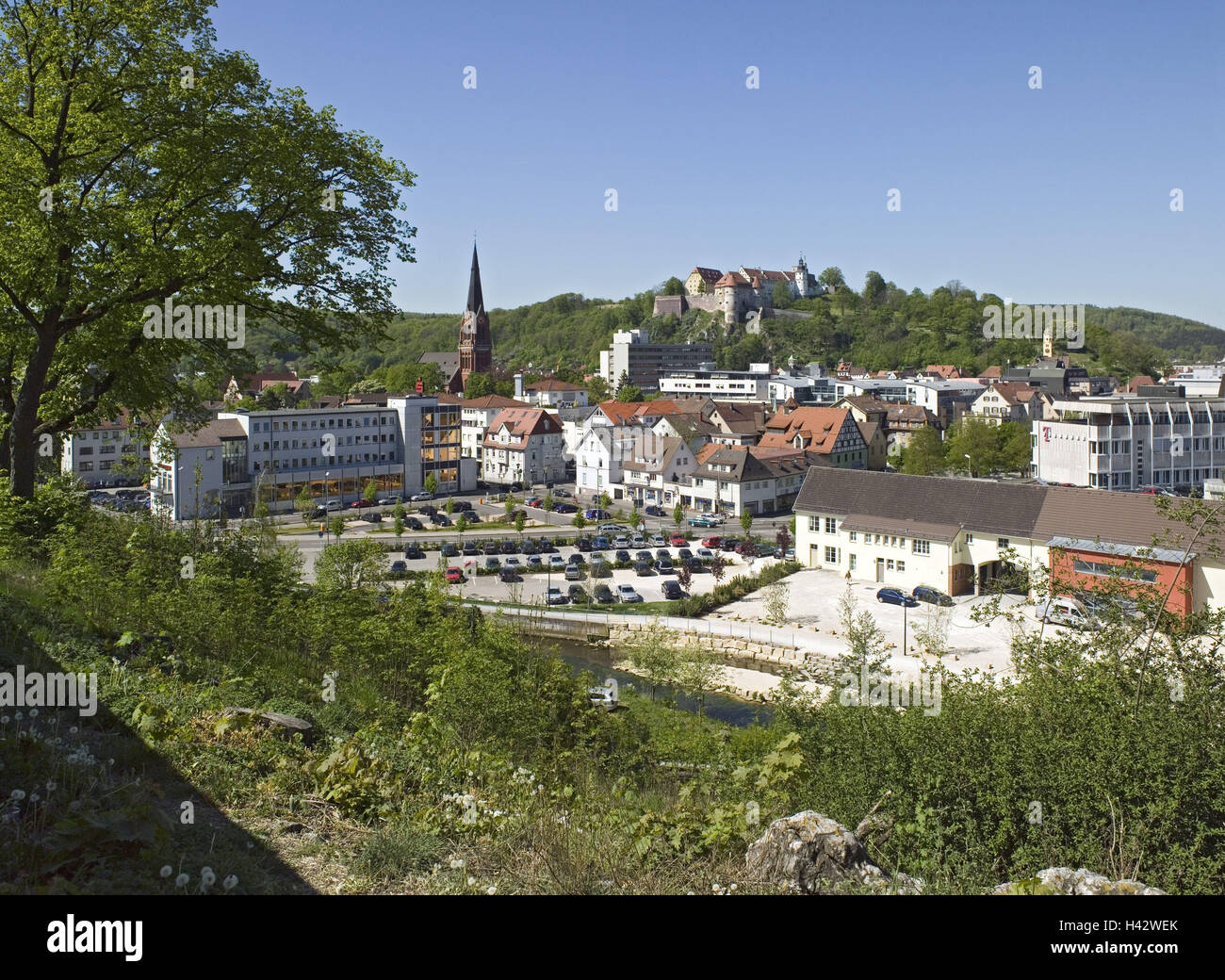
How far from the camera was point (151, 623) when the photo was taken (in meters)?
7.40

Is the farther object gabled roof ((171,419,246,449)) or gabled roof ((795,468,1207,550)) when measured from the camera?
gabled roof ((171,419,246,449))

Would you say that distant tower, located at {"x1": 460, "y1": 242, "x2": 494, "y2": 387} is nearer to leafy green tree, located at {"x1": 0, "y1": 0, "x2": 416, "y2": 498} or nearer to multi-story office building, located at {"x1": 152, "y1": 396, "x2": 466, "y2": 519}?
multi-story office building, located at {"x1": 152, "y1": 396, "x2": 466, "y2": 519}

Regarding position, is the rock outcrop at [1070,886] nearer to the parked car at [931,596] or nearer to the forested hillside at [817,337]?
the parked car at [931,596]

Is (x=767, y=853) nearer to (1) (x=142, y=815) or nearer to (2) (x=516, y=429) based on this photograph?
(1) (x=142, y=815)

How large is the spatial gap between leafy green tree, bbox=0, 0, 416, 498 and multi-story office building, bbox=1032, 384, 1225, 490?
122ft

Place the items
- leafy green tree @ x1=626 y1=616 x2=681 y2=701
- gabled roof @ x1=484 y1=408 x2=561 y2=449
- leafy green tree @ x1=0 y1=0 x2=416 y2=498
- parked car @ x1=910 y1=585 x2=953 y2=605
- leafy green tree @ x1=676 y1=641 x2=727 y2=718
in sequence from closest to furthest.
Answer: leafy green tree @ x1=0 y1=0 x2=416 y2=498
leafy green tree @ x1=676 y1=641 x2=727 y2=718
leafy green tree @ x1=626 y1=616 x2=681 y2=701
parked car @ x1=910 y1=585 x2=953 y2=605
gabled roof @ x1=484 y1=408 x2=561 y2=449

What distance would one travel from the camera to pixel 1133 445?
3972 centimetres

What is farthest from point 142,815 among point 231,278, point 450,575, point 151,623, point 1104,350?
point 1104,350

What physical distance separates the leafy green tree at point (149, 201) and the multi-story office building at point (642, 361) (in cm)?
8072

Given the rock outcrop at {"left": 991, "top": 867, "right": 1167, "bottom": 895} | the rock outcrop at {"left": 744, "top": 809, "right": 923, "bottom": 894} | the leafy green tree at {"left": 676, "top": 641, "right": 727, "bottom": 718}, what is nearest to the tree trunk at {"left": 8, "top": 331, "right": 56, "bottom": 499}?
the rock outcrop at {"left": 744, "top": 809, "right": 923, "bottom": 894}

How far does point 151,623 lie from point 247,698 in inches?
70.9

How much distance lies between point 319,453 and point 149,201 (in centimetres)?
3912

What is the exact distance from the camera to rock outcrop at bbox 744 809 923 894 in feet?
12.7

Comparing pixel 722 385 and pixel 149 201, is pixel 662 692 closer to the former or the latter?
pixel 149 201
